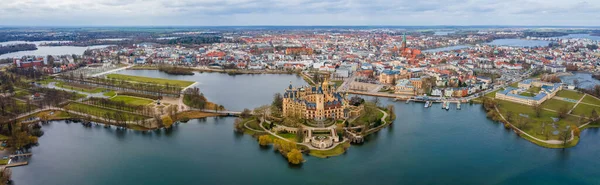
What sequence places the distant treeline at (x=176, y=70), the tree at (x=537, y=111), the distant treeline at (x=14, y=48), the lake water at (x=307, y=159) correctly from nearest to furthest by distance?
1. the lake water at (x=307, y=159)
2. the tree at (x=537, y=111)
3. the distant treeline at (x=176, y=70)
4. the distant treeline at (x=14, y=48)

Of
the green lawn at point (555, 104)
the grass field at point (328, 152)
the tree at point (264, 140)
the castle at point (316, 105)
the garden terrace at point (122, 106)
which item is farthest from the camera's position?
the green lawn at point (555, 104)

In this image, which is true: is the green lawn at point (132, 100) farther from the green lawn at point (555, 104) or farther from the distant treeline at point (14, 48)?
the distant treeline at point (14, 48)

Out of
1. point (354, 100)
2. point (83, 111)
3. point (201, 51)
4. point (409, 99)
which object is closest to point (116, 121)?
point (83, 111)

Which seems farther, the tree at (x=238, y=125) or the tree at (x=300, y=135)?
the tree at (x=238, y=125)

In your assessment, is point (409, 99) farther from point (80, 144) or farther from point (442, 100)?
point (80, 144)

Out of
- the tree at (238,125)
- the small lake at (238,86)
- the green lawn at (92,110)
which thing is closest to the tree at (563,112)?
the small lake at (238,86)

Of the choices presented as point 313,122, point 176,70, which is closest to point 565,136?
point 313,122
